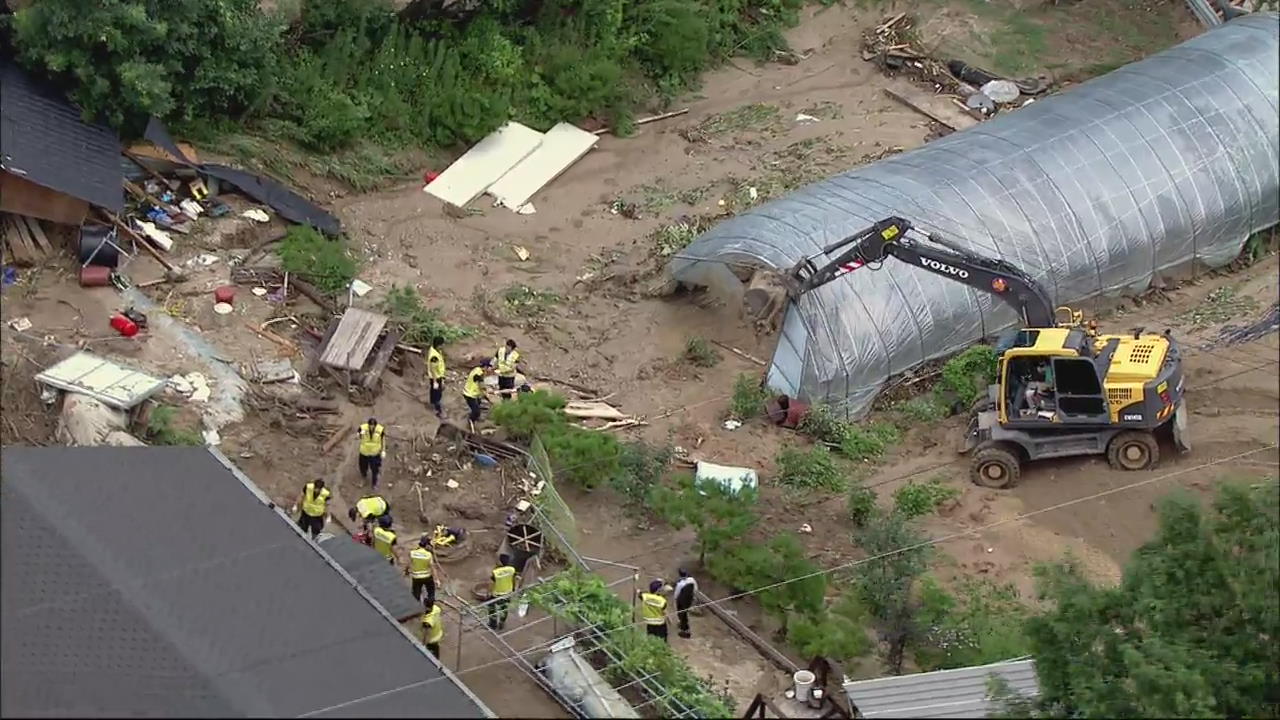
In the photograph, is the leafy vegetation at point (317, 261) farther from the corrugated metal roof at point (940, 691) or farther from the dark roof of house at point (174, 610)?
the corrugated metal roof at point (940, 691)

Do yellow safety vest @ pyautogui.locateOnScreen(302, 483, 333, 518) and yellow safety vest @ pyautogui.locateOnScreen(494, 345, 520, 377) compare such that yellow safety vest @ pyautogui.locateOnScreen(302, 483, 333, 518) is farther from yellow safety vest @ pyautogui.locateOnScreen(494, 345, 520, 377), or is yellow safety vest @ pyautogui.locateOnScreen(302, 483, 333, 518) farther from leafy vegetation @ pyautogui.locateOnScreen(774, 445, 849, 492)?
leafy vegetation @ pyautogui.locateOnScreen(774, 445, 849, 492)

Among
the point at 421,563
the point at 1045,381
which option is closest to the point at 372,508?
the point at 421,563

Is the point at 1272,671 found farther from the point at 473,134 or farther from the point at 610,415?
the point at 473,134

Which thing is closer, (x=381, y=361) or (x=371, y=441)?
(x=371, y=441)

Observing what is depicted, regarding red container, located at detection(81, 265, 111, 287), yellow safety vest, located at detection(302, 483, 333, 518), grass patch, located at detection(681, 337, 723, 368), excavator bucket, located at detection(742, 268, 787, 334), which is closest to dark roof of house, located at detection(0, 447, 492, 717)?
yellow safety vest, located at detection(302, 483, 333, 518)

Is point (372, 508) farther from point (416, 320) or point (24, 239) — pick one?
point (24, 239)

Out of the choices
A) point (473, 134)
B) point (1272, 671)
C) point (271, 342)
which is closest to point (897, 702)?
point (1272, 671)
